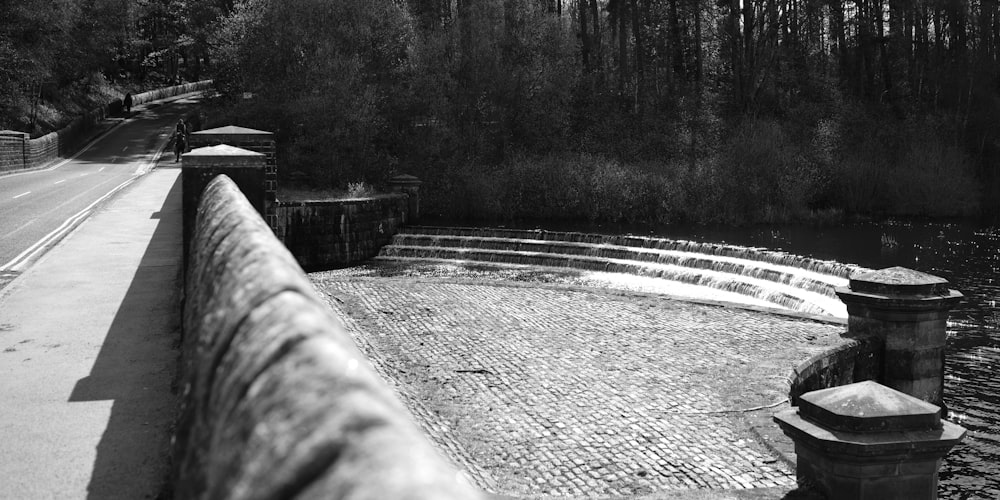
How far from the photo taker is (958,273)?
22953mm

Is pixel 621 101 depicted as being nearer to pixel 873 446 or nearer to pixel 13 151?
pixel 13 151

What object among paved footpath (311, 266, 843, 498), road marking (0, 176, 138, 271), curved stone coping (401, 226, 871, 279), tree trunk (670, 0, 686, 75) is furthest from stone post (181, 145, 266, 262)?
tree trunk (670, 0, 686, 75)

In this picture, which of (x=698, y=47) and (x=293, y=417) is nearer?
(x=293, y=417)

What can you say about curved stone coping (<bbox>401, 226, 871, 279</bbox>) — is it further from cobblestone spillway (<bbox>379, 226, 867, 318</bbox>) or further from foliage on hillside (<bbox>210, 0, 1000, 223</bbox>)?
foliage on hillside (<bbox>210, 0, 1000, 223</bbox>)

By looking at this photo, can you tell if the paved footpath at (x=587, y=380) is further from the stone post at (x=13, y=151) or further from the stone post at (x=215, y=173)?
the stone post at (x=13, y=151)

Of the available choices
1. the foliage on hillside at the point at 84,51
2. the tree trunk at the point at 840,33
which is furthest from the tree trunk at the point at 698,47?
the foliage on hillside at the point at 84,51

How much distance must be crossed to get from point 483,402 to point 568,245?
1612 cm

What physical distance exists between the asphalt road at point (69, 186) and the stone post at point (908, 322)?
462 inches

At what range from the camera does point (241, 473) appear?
1.32 meters

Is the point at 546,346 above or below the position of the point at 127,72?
below

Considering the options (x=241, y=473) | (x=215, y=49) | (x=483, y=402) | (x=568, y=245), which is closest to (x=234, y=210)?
(x=241, y=473)

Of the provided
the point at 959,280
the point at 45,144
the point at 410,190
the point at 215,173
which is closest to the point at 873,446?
the point at 215,173

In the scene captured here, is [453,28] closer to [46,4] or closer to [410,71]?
[410,71]

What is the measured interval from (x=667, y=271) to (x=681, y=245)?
66.2 inches
